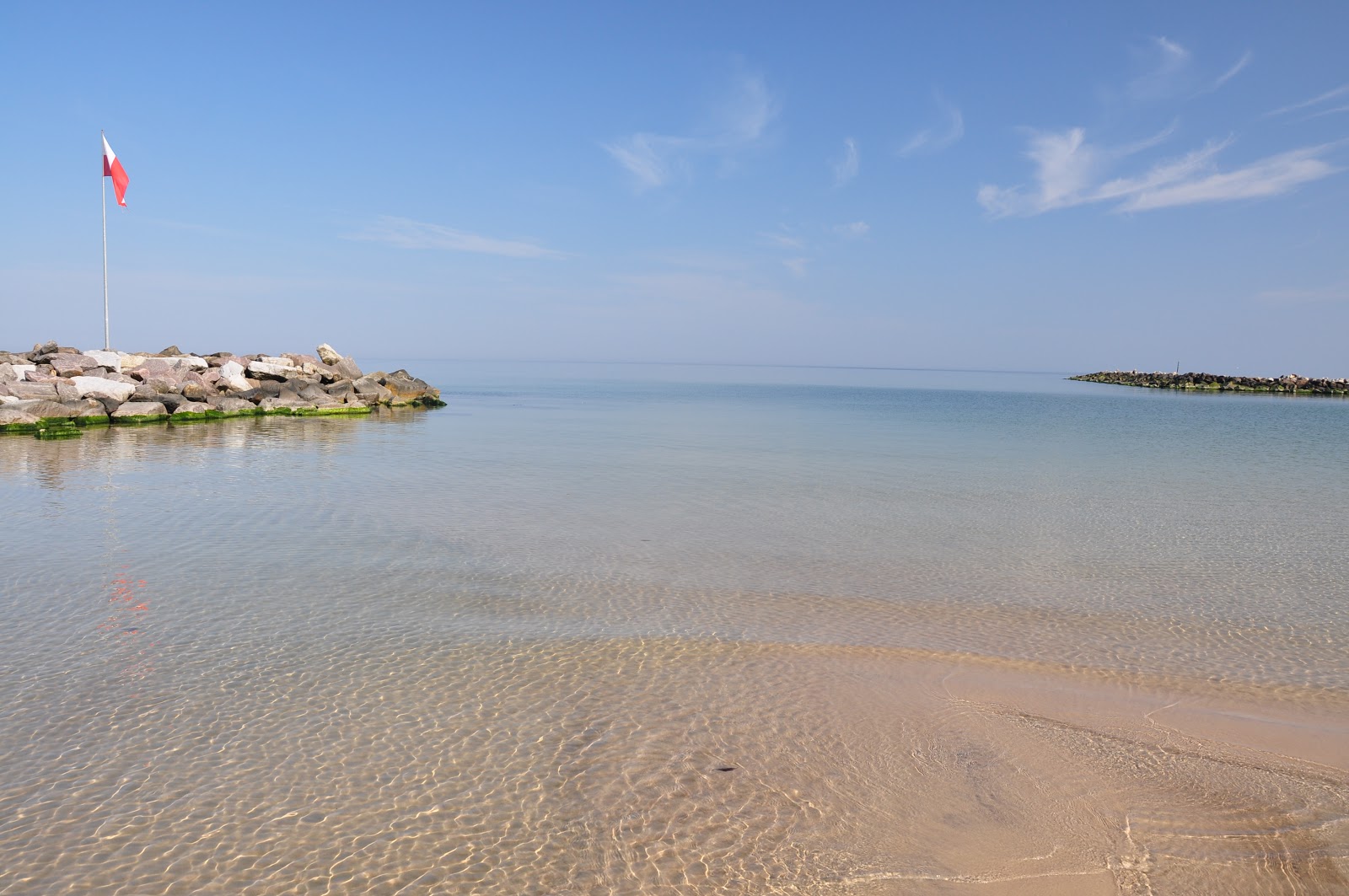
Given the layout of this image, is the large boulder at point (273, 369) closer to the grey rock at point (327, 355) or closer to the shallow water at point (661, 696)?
the grey rock at point (327, 355)

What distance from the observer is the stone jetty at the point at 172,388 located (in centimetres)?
2481

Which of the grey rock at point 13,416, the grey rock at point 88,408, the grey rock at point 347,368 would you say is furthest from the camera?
the grey rock at point 347,368

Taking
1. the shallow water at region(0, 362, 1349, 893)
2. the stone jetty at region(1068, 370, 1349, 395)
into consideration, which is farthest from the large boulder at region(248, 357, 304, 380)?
the stone jetty at region(1068, 370, 1349, 395)

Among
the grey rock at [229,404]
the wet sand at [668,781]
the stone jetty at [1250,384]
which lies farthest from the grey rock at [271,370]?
the stone jetty at [1250,384]

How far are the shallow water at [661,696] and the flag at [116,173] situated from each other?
22.6m

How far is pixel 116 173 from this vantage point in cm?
3188

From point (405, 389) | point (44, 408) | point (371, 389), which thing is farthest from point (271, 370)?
point (44, 408)

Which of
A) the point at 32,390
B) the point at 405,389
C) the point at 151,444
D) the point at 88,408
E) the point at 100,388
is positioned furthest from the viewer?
the point at 405,389

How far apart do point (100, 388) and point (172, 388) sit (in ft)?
10.9

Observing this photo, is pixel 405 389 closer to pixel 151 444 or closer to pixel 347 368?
pixel 347 368

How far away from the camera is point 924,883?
4184mm

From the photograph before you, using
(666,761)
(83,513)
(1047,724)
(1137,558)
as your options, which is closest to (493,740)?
(666,761)

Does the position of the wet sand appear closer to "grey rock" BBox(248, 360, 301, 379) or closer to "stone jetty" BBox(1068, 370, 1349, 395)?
"grey rock" BBox(248, 360, 301, 379)

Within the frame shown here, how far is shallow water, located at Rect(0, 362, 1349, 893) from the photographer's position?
4379mm
